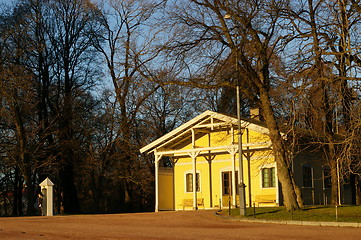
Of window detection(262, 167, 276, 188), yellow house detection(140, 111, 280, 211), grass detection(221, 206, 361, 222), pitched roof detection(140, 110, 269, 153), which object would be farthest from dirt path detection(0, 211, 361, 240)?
window detection(262, 167, 276, 188)

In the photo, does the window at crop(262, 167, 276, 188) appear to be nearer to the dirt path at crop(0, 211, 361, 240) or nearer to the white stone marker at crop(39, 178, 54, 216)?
the dirt path at crop(0, 211, 361, 240)

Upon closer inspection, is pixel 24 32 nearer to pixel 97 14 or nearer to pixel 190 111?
pixel 97 14

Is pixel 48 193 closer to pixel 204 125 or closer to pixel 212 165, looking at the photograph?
pixel 204 125

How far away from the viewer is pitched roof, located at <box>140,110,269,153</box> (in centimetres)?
3192

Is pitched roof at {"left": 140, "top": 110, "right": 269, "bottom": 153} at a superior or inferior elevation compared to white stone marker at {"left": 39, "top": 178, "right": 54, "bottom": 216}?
superior

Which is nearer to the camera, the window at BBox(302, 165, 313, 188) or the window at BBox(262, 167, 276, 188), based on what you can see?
the window at BBox(262, 167, 276, 188)

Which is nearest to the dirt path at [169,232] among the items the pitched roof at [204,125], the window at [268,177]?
the pitched roof at [204,125]

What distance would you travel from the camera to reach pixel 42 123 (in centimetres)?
4100

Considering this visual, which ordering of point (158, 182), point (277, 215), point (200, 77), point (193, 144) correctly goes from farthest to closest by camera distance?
point (158, 182), point (193, 144), point (200, 77), point (277, 215)

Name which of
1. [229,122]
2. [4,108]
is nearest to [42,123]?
[4,108]

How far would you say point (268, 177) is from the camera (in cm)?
3375

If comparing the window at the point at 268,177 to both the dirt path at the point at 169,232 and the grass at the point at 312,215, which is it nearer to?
the grass at the point at 312,215

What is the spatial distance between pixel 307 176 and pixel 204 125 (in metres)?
7.20

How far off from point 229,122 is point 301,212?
8029 mm
